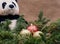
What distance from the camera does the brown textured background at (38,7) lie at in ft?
7.73

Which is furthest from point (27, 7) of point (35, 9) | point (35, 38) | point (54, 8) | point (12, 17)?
point (35, 38)

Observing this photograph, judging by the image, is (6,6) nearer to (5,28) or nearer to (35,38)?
(5,28)

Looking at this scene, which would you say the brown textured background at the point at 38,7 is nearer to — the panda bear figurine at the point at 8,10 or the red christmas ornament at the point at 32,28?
the panda bear figurine at the point at 8,10

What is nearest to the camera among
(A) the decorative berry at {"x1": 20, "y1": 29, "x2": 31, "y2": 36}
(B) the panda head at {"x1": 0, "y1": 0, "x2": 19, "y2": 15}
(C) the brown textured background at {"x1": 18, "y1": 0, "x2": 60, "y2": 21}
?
(A) the decorative berry at {"x1": 20, "y1": 29, "x2": 31, "y2": 36}

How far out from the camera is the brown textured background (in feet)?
7.73

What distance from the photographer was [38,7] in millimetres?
2441

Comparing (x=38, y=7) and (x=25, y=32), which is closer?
(x=25, y=32)

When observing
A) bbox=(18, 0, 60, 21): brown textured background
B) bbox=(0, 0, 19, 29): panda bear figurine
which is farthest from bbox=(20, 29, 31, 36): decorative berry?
bbox=(18, 0, 60, 21): brown textured background

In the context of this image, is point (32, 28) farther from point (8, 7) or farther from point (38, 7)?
point (38, 7)

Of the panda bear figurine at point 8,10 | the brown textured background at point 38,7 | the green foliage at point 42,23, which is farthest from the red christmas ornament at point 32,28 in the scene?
the brown textured background at point 38,7

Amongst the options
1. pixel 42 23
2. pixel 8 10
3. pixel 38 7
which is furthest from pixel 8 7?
pixel 38 7

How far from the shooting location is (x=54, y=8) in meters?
2.45

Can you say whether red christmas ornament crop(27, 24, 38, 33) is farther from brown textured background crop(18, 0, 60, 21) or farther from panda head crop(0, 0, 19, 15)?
brown textured background crop(18, 0, 60, 21)

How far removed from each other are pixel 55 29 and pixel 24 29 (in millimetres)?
149
